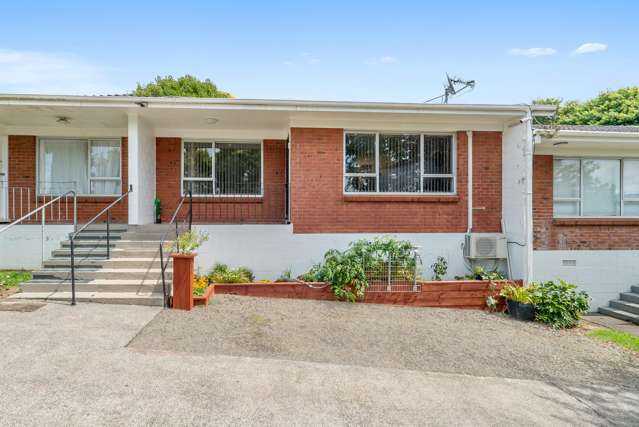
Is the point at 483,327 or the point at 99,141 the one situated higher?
the point at 99,141

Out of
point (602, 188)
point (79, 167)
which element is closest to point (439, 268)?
point (602, 188)

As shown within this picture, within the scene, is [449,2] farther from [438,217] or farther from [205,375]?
[205,375]

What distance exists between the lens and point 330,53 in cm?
1088

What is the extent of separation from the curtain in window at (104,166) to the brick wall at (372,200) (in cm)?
480

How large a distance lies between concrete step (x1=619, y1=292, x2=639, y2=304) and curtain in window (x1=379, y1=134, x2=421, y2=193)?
5.26 metres

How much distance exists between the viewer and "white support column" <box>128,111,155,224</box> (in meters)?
8.14

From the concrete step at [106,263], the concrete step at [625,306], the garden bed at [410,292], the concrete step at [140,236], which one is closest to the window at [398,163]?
the garden bed at [410,292]

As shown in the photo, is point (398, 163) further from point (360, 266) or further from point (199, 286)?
point (199, 286)

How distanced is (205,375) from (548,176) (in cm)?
854

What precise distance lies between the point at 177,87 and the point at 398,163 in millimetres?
21804

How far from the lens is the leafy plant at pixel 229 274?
7.16 m

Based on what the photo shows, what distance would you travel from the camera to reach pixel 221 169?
976 cm

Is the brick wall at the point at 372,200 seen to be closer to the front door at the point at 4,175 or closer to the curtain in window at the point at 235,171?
the curtain in window at the point at 235,171

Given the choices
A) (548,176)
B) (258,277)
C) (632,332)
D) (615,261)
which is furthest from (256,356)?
(615,261)
